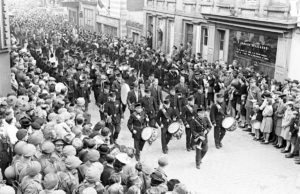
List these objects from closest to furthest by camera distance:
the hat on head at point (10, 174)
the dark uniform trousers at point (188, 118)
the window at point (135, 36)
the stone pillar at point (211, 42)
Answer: the hat on head at point (10, 174), the dark uniform trousers at point (188, 118), the stone pillar at point (211, 42), the window at point (135, 36)

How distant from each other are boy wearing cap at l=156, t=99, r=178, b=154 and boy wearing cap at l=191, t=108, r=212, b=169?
0.84m

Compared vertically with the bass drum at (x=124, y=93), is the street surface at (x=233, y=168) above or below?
below

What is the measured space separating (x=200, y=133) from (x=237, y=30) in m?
11.0

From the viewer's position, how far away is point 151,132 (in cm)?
1118

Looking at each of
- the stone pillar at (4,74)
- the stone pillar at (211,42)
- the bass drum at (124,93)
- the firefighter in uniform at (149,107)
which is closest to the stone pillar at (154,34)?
the stone pillar at (211,42)

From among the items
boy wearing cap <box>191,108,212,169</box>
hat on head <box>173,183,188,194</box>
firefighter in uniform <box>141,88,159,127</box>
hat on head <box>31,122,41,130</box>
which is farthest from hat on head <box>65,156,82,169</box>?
firefighter in uniform <box>141,88,159,127</box>

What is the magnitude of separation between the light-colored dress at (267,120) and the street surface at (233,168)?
1.72ft

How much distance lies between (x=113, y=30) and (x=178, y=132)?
2865 centimetres

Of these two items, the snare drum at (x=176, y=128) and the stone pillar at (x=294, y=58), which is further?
the stone pillar at (x=294, y=58)

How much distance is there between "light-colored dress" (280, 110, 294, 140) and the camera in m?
11.8

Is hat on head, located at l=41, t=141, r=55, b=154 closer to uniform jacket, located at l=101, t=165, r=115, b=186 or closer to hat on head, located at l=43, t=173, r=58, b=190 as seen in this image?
uniform jacket, located at l=101, t=165, r=115, b=186

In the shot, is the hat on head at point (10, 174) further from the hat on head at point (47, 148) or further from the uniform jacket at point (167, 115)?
the uniform jacket at point (167, 115)

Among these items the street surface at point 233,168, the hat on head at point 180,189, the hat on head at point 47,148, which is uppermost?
A: the hat on head at point 47,148

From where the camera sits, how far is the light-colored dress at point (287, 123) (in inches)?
466
